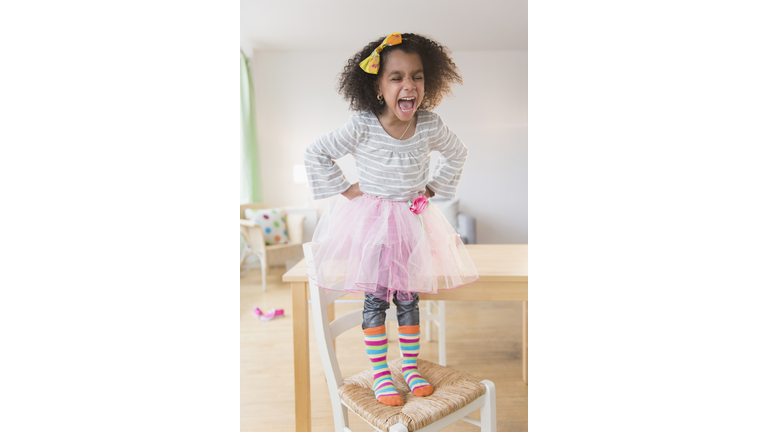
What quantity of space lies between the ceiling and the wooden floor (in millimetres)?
2355

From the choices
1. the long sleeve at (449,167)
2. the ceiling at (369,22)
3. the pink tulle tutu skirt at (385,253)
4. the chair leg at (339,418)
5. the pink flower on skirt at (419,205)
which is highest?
the ceiling at (369,22)

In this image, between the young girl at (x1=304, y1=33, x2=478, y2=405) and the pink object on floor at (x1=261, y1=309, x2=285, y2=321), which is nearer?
the young girl at (x1=304, y1=33, x2=478, y2=405)

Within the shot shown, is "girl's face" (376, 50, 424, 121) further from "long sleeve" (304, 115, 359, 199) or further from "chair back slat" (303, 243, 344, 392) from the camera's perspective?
"chair back slat" (303, 243, 344, 392)

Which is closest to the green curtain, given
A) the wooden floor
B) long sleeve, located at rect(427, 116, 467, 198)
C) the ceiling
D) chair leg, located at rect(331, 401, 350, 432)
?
Result: the ceiling

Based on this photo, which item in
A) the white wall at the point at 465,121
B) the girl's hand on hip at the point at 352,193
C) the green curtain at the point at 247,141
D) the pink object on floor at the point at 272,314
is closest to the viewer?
the girl's hand on hip at the point at 352,193

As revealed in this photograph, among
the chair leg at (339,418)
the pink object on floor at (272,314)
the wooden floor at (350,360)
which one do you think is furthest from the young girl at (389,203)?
the pink object on floor at (272,314)

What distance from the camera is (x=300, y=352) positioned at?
116 cm

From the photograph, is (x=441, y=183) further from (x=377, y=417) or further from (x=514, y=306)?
(x=514, y=306)

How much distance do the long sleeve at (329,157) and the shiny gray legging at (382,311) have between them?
312 millimetres

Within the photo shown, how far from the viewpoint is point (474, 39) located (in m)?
4.00

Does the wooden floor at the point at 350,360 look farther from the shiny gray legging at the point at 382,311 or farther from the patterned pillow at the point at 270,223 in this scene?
the patterned pillow at the point at 270,223

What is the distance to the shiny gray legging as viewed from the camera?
102 cm

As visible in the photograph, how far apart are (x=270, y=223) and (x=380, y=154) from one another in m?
2.83

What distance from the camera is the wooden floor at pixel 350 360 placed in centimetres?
148
